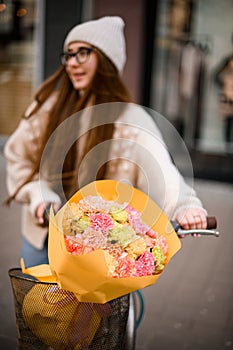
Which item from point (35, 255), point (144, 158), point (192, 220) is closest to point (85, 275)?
point (192, 220)

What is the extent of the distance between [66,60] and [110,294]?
48.8 inches

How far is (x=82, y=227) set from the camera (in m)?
1.48

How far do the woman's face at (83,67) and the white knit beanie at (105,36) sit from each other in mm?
33

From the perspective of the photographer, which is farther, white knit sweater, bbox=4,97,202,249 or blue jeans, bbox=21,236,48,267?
blue jeans, bbox=21,236,48,267

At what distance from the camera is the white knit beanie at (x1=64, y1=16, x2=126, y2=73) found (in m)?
2.32

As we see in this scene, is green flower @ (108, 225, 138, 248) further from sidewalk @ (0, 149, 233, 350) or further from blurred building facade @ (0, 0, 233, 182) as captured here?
blurred building facade @ (0, 0, 233, 182)

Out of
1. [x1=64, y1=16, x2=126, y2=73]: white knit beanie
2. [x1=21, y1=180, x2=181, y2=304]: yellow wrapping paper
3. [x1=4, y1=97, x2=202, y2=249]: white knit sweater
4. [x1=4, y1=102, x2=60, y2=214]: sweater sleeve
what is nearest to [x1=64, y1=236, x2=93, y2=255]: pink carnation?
[x1=21, y1=180, x2=181, y2=304]: yellow wrapping paper

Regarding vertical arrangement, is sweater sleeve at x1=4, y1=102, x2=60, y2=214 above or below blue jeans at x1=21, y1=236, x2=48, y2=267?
above

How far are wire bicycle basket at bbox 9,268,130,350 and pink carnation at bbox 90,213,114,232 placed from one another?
0.22m

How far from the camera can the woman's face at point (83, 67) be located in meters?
2.31

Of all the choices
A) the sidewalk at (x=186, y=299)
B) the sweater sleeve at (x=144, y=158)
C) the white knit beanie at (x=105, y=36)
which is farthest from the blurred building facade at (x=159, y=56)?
the sweater sleeve at (x=144, y=158)

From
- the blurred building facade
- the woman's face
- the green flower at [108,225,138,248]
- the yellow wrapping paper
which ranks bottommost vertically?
the blurred building facade

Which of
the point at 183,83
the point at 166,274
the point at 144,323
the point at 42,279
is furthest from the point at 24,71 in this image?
the point at 42,279

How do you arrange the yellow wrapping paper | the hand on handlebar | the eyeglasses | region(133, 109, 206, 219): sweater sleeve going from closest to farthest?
the yellow wrapping paper, the hand on handlebar, region(133, 109, 206, 219): sweater sleeve, the eyeglasses
